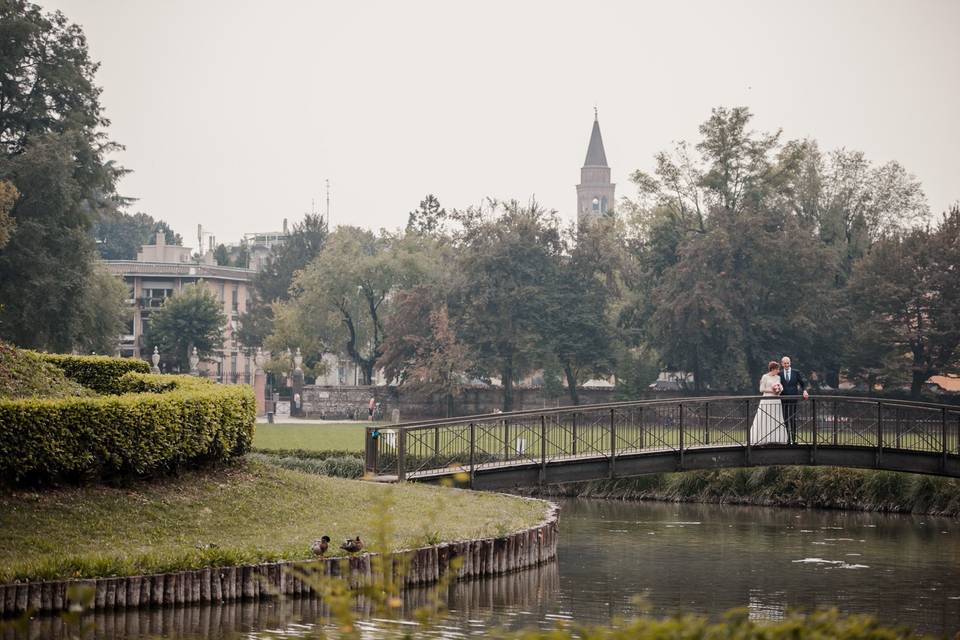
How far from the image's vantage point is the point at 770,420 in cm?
2981

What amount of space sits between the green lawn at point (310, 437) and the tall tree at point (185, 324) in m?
26.8

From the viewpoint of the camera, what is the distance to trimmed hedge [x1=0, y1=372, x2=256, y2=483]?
60.7ft

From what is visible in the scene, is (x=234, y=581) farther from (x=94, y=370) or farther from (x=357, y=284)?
(x=357, y=284)

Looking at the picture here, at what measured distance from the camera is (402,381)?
75625mm

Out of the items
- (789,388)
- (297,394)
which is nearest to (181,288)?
(297,394)

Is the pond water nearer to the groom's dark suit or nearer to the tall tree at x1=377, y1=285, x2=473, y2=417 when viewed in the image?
the groom's dark suit

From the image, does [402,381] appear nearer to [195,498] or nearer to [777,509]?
[777,509]

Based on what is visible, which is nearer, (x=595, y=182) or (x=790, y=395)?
(x=790, y=395)

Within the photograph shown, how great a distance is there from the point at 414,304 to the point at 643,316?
12126mm

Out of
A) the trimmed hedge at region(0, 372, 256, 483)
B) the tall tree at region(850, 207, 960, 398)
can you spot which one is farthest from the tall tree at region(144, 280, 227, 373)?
the trimmed hedge at region(0, 372, 256, 483)

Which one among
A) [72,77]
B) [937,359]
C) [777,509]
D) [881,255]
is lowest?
[777,509]

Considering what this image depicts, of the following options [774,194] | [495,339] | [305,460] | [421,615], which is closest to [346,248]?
[495,339]

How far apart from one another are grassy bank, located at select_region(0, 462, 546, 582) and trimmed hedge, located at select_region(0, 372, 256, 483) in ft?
1.08

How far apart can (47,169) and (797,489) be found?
109ft
